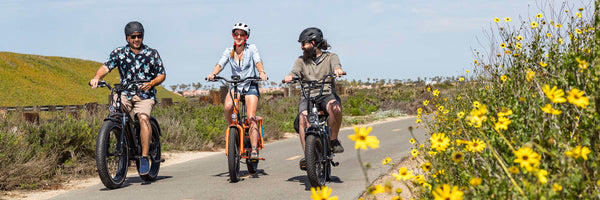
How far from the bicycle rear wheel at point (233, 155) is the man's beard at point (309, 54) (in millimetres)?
1130

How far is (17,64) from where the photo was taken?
2537 inches

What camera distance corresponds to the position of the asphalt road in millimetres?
6402

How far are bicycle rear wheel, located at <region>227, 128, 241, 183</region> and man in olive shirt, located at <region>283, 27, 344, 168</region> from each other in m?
0.76

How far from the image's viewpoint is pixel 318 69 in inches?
274

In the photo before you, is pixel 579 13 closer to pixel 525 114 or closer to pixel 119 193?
pixel 525 114

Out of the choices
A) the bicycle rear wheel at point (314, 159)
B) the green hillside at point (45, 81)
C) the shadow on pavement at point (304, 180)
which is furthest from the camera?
the green hillside at point (45, 81)

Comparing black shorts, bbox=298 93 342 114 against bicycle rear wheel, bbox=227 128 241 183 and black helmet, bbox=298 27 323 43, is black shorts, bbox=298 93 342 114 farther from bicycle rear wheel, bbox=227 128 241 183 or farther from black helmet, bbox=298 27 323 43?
bicycle rear wheel, bbox=227 128 241 183

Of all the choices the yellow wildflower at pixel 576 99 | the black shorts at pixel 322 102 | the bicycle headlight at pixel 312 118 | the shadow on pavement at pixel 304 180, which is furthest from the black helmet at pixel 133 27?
the yellow wildflower at pixel 576 99

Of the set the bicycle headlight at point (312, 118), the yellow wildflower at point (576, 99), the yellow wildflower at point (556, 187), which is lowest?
the yellow wildflower at point (556, 187)

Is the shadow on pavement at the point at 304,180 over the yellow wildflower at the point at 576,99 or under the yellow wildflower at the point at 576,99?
under

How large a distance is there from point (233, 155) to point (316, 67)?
134 cm

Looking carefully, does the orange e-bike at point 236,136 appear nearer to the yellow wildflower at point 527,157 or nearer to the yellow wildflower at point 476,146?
the yellow wildflower at point 476,146

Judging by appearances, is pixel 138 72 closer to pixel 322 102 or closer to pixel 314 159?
pixel 322 102

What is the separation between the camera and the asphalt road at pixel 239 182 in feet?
21.0
